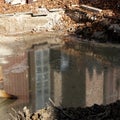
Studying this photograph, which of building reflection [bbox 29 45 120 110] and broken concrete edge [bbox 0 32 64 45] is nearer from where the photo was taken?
building reflection [bbox 29 45 120 110]

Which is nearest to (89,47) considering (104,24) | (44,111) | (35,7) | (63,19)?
(104,24)

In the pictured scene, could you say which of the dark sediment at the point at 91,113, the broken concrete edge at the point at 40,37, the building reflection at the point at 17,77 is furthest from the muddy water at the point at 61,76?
the dark sediment at the point at 91,113

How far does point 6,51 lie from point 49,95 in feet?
13.1

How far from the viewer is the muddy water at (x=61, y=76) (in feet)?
32.2

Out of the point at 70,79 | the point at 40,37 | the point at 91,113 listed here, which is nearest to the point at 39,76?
the point at 70,79

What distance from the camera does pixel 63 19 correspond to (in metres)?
16.0

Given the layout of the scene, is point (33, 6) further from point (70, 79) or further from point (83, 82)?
point (83, 82)

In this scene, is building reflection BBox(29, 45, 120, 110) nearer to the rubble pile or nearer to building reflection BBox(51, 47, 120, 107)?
building reflection BBox(51, 47, 120, 107)

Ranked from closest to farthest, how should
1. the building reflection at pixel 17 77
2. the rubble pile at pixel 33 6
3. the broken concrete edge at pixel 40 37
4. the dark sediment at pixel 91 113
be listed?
the dark sediment at pixel 91 113, the building reflection at pixel 17 77, the broken concrete edge at pixel 40 37, the rubble pile at pixel 33 6

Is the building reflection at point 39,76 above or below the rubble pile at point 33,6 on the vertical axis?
below

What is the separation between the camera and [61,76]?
11.3 metres

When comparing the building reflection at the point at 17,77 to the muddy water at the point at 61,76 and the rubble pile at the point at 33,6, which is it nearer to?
the muddy water at the point at 61,76

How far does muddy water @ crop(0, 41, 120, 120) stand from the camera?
9.83 m

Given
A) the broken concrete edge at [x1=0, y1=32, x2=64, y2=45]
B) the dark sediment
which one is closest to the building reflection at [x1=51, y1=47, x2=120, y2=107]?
the broken concrete edge at [x1=0, y1=32, x2=64, y2=45]
